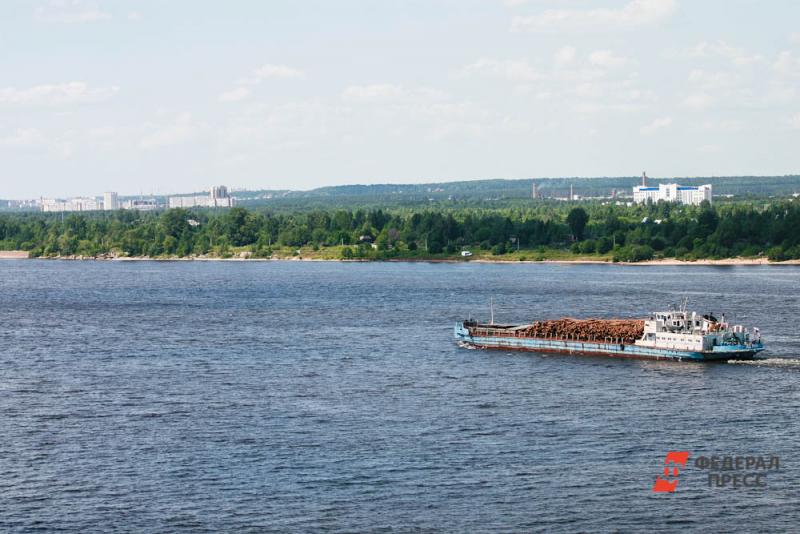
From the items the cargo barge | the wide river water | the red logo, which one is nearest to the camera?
Result: the wide river water

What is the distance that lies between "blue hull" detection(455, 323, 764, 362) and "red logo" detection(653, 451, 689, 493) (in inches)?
1522

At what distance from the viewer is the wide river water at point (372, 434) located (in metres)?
60.0

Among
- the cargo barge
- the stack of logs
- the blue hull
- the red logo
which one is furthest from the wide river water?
the stack of logs

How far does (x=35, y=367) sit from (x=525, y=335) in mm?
46750

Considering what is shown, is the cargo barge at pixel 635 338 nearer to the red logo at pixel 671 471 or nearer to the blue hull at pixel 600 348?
the blue hull at pixel 600 348

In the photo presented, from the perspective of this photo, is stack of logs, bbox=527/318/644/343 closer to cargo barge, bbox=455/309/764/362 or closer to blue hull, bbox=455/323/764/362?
cargo barge, bbox=455/309/764/362

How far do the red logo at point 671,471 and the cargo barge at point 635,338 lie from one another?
39.3 meters

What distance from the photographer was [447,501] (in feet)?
202

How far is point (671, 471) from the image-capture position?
6706 cm

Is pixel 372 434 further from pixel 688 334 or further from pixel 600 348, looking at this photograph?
pixel 688 334

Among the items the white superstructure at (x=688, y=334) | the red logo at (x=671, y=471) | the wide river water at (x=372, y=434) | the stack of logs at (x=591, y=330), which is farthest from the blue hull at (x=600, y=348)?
the red logo at (x=671, y=471)

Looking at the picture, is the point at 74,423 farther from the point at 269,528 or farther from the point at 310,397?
the point at 269,528

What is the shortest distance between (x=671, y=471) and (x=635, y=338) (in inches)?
1907

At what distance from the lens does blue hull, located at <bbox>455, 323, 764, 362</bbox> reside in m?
108
